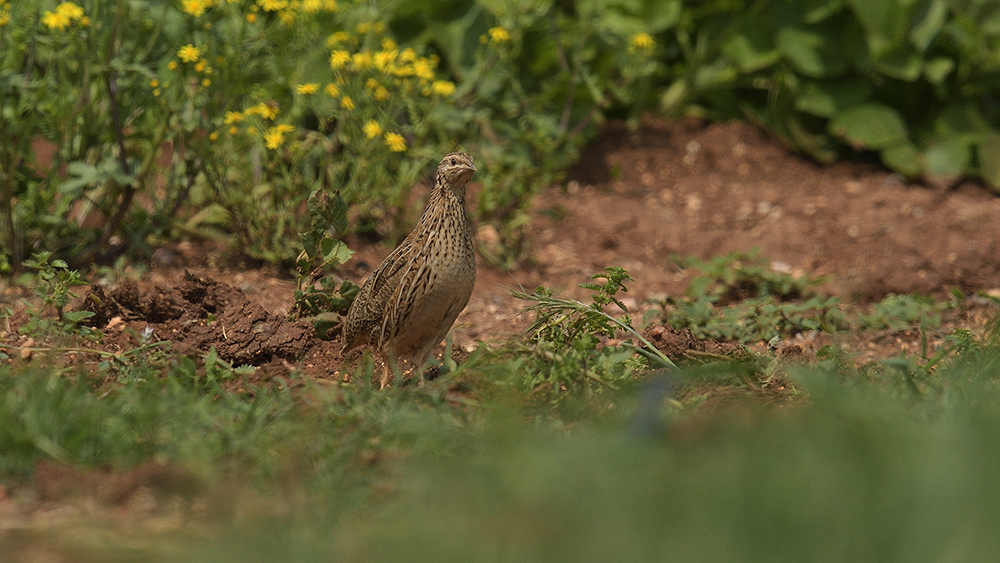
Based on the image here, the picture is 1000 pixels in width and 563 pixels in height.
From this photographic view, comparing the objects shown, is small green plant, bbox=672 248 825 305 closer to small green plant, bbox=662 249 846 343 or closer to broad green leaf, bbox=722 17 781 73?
small green plant, bbox=662 249 846 343

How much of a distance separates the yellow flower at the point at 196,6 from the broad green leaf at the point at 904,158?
17.8ft

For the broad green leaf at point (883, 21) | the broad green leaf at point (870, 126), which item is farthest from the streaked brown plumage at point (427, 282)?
the broad green leaf at point (870, 126)

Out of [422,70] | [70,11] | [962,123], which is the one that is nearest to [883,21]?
[962,123]

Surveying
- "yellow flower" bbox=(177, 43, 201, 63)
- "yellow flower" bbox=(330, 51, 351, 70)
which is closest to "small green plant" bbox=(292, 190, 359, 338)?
"yellow flower" bbox=(177, 43, 201, 63)

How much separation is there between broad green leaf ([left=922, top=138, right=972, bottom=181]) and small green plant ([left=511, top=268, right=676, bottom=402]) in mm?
4563

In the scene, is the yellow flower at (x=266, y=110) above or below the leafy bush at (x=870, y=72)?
above

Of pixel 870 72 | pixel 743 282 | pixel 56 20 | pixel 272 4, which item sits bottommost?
pixel 743 282

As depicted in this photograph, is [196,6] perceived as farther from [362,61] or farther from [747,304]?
[747,304]

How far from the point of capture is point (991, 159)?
25.7ft

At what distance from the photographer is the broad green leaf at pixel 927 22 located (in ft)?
25.0

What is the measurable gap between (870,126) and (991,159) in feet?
3.03

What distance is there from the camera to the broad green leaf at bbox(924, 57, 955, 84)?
7801 millimetres

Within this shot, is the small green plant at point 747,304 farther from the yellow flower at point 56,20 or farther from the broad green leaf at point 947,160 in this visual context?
the yellow flower at point 56,20

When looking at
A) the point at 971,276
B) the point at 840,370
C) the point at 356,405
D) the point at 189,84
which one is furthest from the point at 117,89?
the point at 971,276
